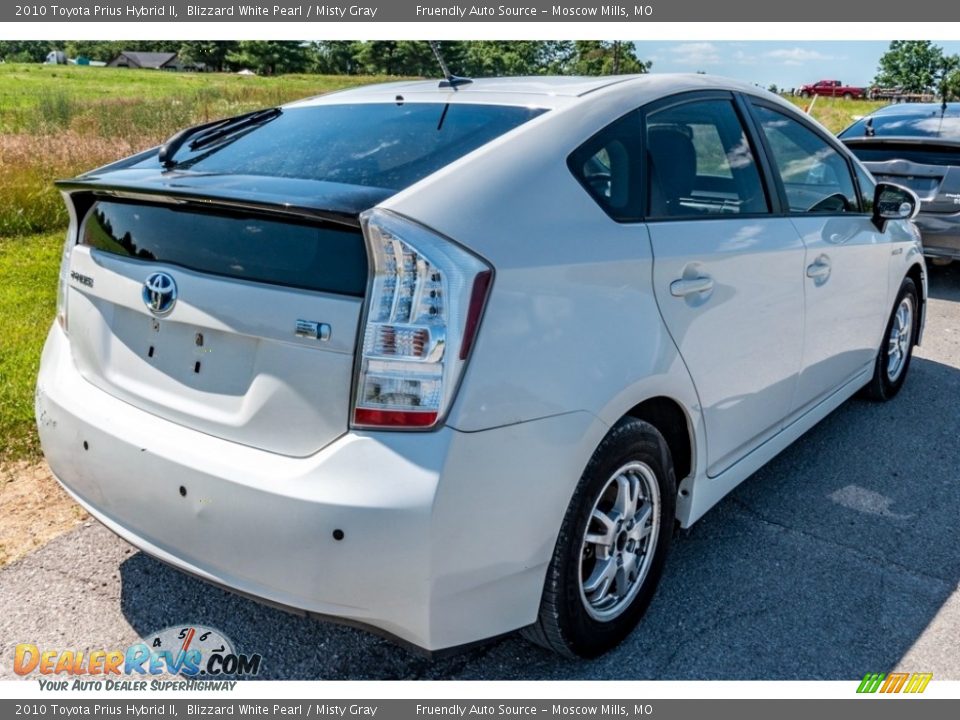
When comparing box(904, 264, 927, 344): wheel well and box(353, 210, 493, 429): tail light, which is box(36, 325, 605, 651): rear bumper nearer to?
box(353, 210, 493, 429): tail light

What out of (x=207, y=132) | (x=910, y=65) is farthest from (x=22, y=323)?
(x=910, y=65)

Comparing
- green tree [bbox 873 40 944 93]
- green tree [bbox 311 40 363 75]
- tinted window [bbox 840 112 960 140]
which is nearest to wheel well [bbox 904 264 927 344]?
tinted window [bbox 840 112 960 140]

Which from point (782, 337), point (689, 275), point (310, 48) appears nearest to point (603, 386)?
point (689, 275)

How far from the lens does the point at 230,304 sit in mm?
2084

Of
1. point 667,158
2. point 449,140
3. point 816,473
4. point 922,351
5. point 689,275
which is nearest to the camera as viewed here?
point 449,140

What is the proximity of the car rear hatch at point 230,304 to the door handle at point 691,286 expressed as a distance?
1.01 m

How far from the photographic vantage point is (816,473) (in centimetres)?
390

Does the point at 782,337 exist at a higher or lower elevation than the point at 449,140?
lower

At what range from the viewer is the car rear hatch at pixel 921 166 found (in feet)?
23.7

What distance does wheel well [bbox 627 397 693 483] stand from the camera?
8.36 ft

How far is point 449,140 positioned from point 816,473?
2569 millimetres

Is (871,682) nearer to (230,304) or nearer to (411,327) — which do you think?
(411,327)

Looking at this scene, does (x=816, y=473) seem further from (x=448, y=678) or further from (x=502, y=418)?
(x=502, y=418)

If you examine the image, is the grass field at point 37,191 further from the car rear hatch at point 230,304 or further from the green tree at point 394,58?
the green tree at point 394,58
